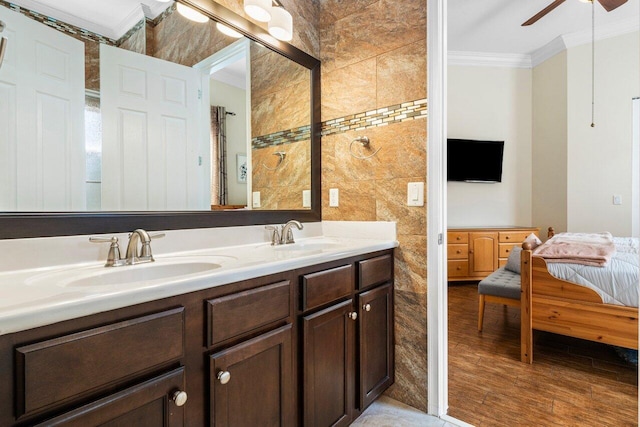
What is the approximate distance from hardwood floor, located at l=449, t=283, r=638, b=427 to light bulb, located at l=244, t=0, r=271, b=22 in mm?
2252

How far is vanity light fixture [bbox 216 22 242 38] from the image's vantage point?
156cm

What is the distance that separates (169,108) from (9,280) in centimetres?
85

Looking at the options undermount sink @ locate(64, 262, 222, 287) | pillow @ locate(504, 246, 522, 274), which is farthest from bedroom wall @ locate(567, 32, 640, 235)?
undermount sink @ locate(64, 262, 222, 287)

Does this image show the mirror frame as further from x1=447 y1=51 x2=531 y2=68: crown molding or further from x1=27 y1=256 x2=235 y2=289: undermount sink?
x1=447 y1=51 x2=531 y2=68: crown molding

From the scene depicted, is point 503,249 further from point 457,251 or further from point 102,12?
point 102,12

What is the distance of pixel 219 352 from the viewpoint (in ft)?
3.01

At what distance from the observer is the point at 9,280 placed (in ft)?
2.85

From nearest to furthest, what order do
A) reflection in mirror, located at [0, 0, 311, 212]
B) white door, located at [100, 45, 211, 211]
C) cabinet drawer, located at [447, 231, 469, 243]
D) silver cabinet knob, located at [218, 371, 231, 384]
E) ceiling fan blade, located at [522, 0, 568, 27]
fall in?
silver cabinet knob, located at [218, 371, 231, 384], reflection in mirror, located at [0, 0, 311, 212], white door, located at [100, 45, 211, 211], ceiling fan blade, located at [522, 0, 568, 27], cabinet drawer, located at [447, 231, 469, 243]

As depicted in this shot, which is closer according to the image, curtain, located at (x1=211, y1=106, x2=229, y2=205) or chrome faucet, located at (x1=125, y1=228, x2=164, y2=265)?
chrome faucet, located at (x1=125, y1=228, x2=164, y2=265)

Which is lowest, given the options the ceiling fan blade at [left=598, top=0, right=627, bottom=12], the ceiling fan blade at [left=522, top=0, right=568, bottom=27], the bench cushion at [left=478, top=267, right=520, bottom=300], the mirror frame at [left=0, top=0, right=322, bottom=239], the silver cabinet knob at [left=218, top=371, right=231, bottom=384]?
the bench cushion at [left=478, top=267, right=520, bottom=300]

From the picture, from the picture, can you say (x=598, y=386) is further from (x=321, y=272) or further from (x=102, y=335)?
(x=102, y=335)

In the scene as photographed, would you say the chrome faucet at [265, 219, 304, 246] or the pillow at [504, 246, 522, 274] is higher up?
the chrome faucet at [265, 219, 304, 246]

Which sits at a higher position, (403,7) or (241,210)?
(403,7)

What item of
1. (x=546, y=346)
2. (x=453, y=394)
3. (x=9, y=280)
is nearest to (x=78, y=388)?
(x=9, y=280)
